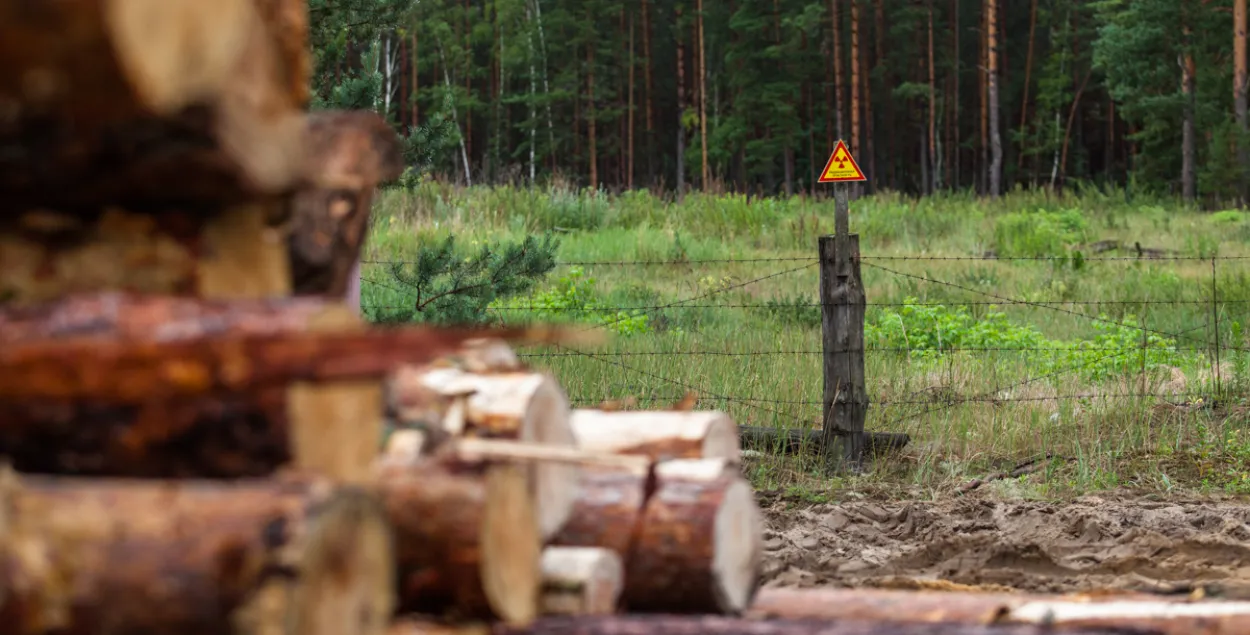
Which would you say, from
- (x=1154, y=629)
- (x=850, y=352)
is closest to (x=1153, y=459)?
(x=850, y=352)

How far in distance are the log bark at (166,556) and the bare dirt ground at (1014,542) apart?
3.49 meters

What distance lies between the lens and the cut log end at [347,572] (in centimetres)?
201

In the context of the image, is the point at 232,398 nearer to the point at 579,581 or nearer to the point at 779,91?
the point at 579,581

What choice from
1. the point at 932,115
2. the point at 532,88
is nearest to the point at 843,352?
the point at 932,115

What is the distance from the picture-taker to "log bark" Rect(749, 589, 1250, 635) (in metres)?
2.76

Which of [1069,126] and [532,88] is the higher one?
[532,88]

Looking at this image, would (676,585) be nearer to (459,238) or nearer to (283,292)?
(283,292)

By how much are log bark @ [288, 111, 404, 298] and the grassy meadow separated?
4.70 m

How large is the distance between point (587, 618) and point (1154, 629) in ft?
3.88

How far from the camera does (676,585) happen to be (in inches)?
112

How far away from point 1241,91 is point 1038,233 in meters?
11.7

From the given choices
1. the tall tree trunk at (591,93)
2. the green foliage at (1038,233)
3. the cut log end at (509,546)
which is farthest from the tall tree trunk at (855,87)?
the cut log end at (509,546)

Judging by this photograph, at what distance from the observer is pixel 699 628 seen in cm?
247

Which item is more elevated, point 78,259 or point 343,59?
point 343,59
